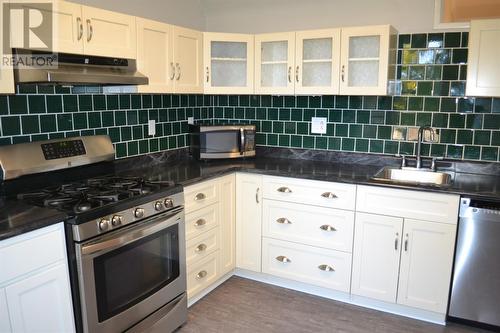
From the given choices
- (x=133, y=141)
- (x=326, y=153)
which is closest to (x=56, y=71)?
(x=133, y=141)

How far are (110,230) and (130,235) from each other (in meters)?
0.12

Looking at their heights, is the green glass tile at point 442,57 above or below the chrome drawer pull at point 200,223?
above

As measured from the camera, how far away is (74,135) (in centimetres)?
257

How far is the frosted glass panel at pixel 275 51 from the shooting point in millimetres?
3111

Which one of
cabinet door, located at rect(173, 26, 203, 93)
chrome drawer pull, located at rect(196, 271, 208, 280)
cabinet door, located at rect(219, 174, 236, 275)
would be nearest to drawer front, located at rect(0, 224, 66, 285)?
chrome drawer pull, located at rect(196, 271, 208, 280)

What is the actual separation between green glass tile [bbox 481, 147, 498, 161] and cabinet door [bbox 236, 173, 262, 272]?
1597mm

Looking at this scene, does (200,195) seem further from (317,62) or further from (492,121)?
(492,121)

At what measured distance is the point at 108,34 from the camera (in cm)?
237

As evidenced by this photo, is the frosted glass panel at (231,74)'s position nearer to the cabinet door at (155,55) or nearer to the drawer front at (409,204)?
the cabinet door at (155,55)

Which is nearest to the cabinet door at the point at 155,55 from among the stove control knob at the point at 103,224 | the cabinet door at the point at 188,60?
the cabinet door at the point at 188,60

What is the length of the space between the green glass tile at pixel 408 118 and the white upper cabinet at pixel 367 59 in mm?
319

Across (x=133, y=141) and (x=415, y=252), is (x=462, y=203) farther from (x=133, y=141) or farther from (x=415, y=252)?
(x=133, y=141)

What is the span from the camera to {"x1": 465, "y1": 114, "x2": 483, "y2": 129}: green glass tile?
2.86 meters

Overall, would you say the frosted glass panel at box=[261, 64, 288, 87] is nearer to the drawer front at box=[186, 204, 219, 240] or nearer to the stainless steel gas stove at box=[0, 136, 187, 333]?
the drawer front at box=[186, 204, 219, 240]
